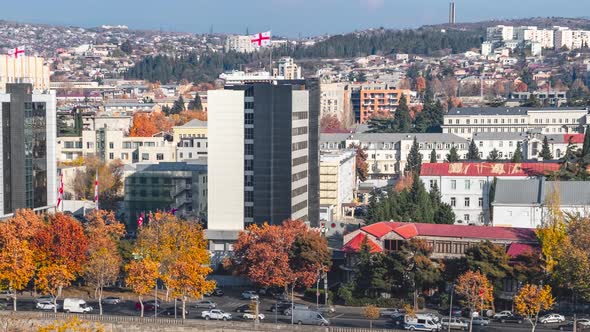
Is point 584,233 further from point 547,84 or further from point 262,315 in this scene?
point 547,84

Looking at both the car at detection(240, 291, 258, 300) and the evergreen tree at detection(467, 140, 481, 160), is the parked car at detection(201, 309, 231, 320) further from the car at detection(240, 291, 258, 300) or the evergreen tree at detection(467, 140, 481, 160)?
the evergreen tree at detection(467, 140, 481, 160)

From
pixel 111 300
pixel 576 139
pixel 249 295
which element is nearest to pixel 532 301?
pixel 249 295

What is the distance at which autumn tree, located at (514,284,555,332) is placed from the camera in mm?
35625

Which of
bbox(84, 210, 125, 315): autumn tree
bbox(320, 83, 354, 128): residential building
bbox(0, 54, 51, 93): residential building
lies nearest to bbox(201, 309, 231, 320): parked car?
bbox(84, 210, 125, 315): autumn tree

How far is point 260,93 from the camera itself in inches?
1932

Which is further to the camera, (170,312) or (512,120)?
(512,120)

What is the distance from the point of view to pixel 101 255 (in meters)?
41.2

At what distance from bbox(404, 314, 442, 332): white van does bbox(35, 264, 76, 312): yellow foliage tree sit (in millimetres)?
10700

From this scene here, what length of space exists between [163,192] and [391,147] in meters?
30.9

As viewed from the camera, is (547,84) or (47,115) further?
(547,84)

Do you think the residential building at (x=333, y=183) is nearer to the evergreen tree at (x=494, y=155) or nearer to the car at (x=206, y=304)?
the evergreen tree at (x=494, y=155)

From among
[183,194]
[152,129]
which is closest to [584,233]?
[183,194]

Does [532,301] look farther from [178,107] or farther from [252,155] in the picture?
[178,107]

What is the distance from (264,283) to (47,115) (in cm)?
1432
